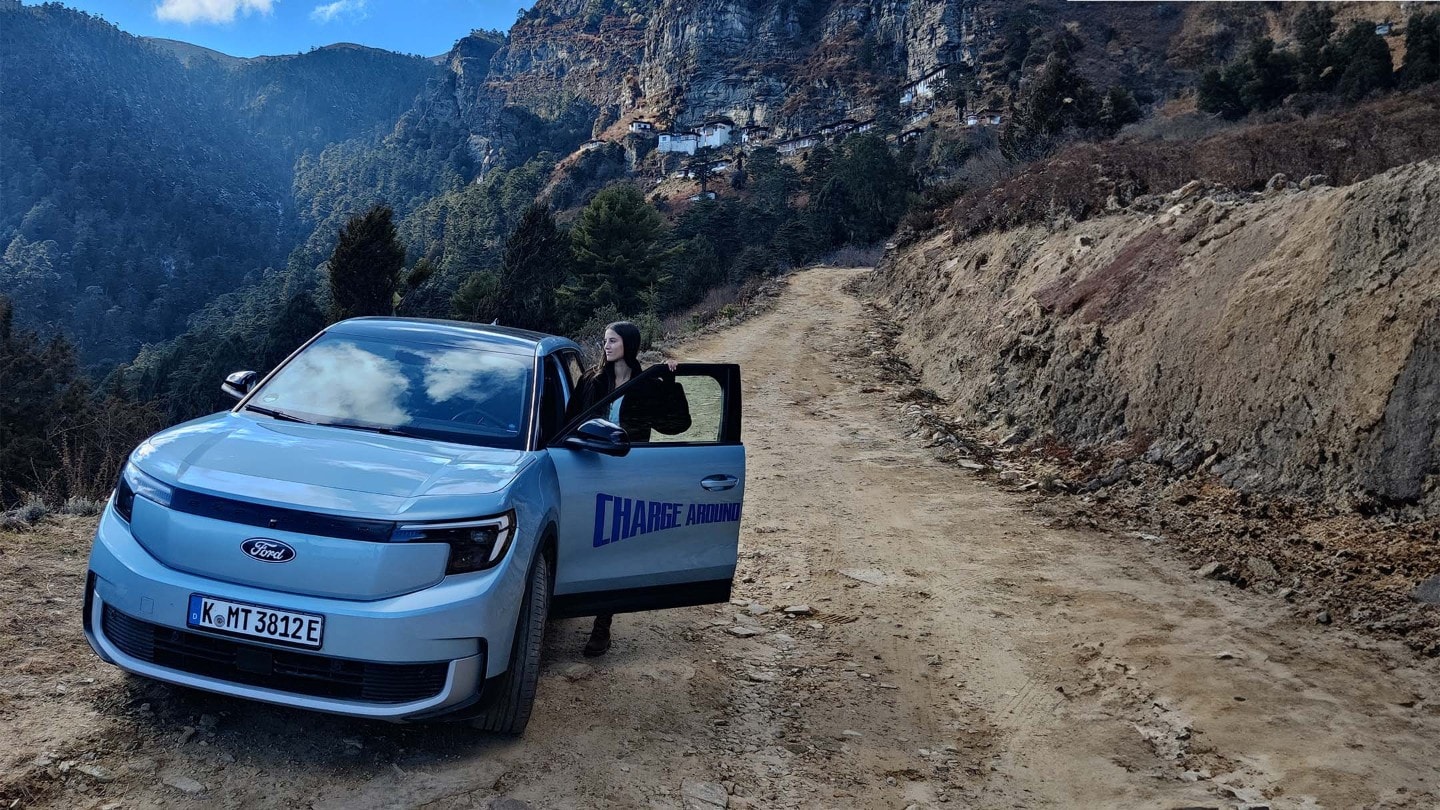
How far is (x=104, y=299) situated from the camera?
11256 centimetres

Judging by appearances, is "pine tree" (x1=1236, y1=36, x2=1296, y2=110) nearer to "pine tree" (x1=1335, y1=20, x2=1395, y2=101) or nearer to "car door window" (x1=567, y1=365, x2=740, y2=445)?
"pine tree" (x1=1335, y1=20, x2=1395, y2=101)

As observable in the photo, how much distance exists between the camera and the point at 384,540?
3.12 metres

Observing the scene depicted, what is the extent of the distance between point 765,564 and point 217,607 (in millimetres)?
4297

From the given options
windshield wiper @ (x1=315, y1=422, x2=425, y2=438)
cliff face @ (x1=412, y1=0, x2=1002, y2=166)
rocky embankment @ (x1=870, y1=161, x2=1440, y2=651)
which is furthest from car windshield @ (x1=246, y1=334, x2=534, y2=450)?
cliff face @ (x1=412, y1=0, x2=1002, y2=166)

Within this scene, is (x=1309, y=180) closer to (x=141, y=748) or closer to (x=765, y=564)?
(x=765, y=564)

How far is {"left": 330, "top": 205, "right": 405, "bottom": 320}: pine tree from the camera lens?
40906 mm

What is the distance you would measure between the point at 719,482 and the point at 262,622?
215cm

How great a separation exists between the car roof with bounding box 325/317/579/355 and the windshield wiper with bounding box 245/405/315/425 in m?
0.67

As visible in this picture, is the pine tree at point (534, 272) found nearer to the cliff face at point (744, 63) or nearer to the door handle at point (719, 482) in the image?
the door handle at point (719, 482)

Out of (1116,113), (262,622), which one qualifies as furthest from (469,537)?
(1116,113)

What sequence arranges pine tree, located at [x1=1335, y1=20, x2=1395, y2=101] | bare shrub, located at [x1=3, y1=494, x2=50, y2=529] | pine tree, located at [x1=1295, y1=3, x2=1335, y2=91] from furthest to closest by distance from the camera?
pine tree, located at [x1=1295, y1=3, x2=1335, y2=91]
pine tree, located at [x1=1335, y1=20, x2=1395, y2=101]
bare shrub, located at [x1=3, y1=494, x2=50, y2=529]

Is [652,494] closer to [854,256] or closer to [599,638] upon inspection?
[599,638]

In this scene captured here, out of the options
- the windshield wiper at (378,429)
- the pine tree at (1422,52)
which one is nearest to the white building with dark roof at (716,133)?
the pine tree at (1422,52)

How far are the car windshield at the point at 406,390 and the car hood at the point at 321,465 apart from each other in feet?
0.55
